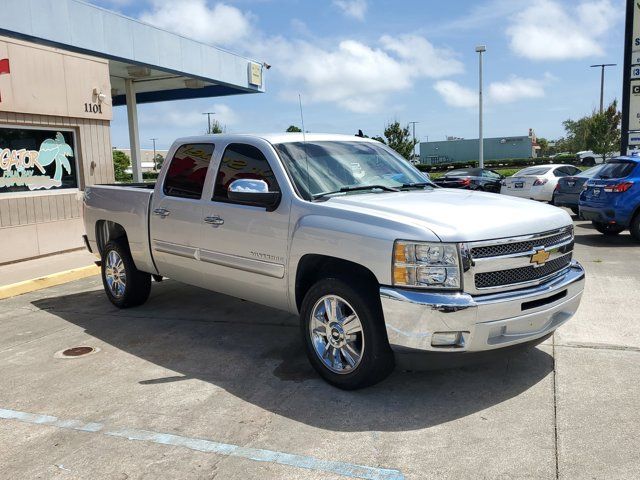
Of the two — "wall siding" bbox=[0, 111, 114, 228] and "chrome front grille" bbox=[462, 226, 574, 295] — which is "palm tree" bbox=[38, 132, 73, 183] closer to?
"wall siding" bbox=[0, 111, 114, 228]

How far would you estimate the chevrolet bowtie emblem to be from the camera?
4059 mm

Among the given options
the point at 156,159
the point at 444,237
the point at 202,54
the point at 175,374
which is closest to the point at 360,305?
the point at 444,237

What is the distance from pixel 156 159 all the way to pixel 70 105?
72026 mm

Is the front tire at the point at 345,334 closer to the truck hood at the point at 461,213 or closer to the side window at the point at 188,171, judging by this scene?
the truck hood at the point at 461,213

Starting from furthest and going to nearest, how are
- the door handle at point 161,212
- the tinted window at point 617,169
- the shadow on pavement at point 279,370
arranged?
1. the tinted window at point 617,169
2. the door handle at point 161,212
3. the shadow on pavement at point 279,370

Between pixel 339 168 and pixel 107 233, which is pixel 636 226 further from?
pixel 107 233

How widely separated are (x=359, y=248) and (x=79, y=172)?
9.22 metres

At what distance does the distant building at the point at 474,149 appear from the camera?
85.8 m

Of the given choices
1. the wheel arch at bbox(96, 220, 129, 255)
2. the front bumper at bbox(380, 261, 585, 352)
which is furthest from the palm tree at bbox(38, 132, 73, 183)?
the front bumper at bbox(380, 261, 585, 352)

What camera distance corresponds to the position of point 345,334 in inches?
167

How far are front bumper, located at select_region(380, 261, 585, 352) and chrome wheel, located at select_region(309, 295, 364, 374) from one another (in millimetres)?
362

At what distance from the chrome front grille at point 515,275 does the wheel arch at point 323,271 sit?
28.3 inches

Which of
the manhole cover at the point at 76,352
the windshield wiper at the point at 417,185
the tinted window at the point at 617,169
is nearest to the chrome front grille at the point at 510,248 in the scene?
the windshield wiper at the point at 417,185

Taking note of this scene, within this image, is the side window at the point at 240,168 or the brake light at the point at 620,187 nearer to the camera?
the side window at the point at 240,168
